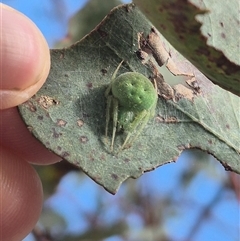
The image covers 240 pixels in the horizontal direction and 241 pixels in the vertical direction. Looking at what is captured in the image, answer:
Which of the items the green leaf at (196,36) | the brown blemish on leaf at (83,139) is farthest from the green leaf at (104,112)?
the green leaf at (196,36)

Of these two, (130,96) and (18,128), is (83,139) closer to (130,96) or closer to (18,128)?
(130,96)

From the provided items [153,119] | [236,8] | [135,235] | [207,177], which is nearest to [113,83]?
[153,119]

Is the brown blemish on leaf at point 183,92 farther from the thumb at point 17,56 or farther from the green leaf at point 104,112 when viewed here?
the thumb at point 17,56

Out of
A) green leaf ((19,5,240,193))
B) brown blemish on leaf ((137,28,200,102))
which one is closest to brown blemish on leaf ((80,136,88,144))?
green leaf ((19,5,240,193))

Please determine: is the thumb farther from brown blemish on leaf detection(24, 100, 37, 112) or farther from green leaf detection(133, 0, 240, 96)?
green leaf detection(133, 0, 240, 96)

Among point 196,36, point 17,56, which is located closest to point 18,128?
point 17,56
